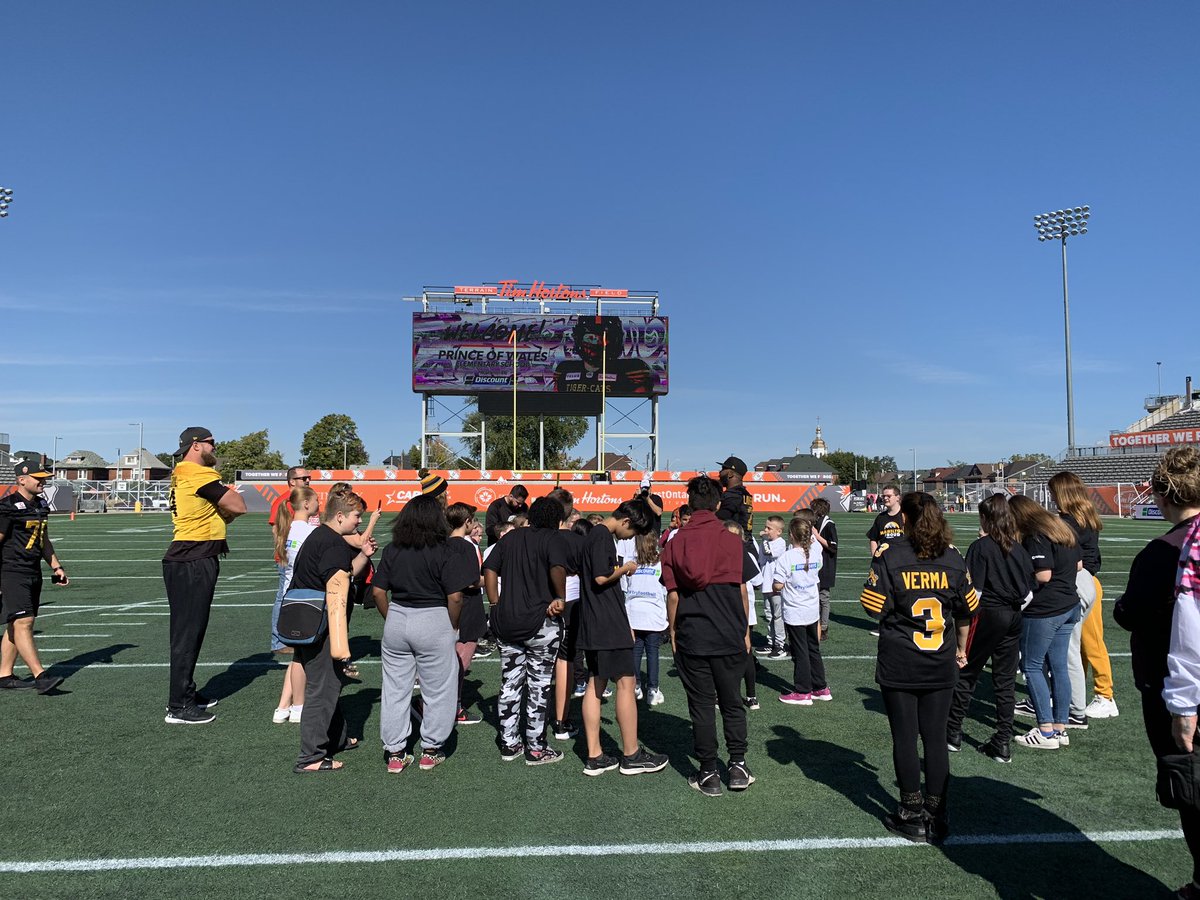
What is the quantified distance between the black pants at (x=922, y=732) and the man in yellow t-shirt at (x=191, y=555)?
5060 mm

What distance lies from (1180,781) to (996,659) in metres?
2.87

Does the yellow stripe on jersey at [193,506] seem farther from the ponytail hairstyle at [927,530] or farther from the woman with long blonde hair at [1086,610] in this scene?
the woman with long blonde hair at [1086,610]

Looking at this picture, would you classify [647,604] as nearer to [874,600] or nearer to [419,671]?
[419,671]

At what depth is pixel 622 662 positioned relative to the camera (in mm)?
5117

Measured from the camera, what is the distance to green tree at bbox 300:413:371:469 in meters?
75.6

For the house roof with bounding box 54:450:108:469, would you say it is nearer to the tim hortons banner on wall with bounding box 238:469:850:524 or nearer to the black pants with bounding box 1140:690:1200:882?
the tim hortons banner on wall with bounding box 238:469:850:524

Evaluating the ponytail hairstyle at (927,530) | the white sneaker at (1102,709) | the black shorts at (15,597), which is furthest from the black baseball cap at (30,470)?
the white sneaker at (1102,709)

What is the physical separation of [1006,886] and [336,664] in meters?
4.18

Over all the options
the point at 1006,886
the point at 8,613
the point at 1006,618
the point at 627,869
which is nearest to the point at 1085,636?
the point at 1006,618

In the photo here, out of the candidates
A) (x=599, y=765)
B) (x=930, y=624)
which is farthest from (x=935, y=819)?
(x=599, y=765)

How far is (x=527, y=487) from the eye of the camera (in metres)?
36.9

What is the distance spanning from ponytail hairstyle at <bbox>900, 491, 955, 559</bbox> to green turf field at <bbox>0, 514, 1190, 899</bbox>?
158cm

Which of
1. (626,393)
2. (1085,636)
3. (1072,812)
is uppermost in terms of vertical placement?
(626,393)

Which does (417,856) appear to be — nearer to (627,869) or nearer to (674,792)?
(627,869)
